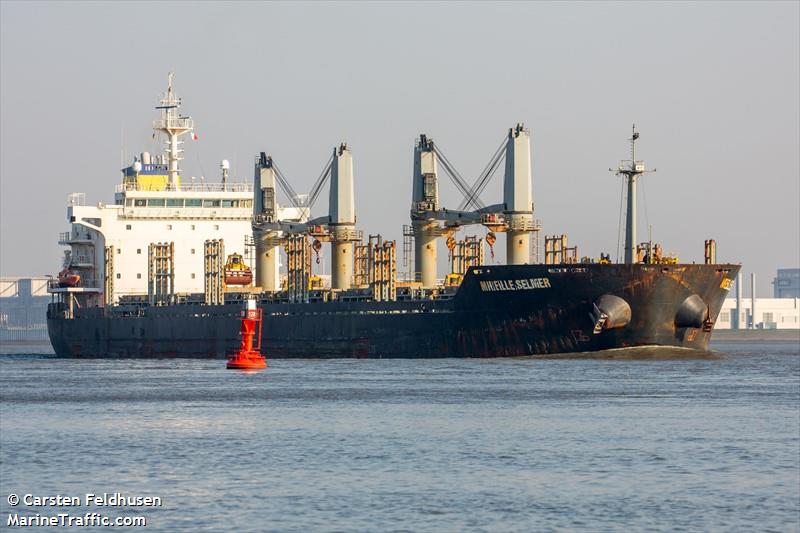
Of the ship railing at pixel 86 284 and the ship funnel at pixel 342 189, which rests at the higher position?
the ship funnel at pixel 342 189

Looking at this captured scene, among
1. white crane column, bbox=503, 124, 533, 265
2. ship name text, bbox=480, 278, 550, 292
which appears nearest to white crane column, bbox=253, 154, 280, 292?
white crane column, bbox=503, 124, 533, 265

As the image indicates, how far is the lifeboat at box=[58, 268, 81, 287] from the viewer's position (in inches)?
3211

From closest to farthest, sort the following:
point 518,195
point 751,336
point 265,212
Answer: point 518,195 < point 265,212 < point 751,336

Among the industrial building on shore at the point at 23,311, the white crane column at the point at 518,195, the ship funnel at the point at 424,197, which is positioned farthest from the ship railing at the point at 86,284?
the industrial building on shore at the point at 23,311

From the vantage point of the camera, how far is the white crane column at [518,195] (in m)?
60.9

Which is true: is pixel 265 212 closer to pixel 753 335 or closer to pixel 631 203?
pixel 631 203

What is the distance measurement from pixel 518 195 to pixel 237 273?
69.2 feet

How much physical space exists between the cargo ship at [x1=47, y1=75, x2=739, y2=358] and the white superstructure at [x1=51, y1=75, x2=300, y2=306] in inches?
A: 3.2

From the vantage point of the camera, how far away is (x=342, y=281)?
70188 millimetres

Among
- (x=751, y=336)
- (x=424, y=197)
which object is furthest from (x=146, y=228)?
(x=751, y=336)

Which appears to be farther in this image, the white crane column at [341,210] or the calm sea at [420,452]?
the white crane column at [341,210]

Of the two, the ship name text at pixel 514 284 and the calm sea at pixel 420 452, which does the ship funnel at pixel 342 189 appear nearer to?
the ship name text at pixel 514 284

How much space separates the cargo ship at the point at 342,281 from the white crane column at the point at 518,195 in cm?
6

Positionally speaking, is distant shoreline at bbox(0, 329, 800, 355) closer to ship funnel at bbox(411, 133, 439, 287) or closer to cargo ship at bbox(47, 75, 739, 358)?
cargo ship at bbox(47, 75, 739, 358)
